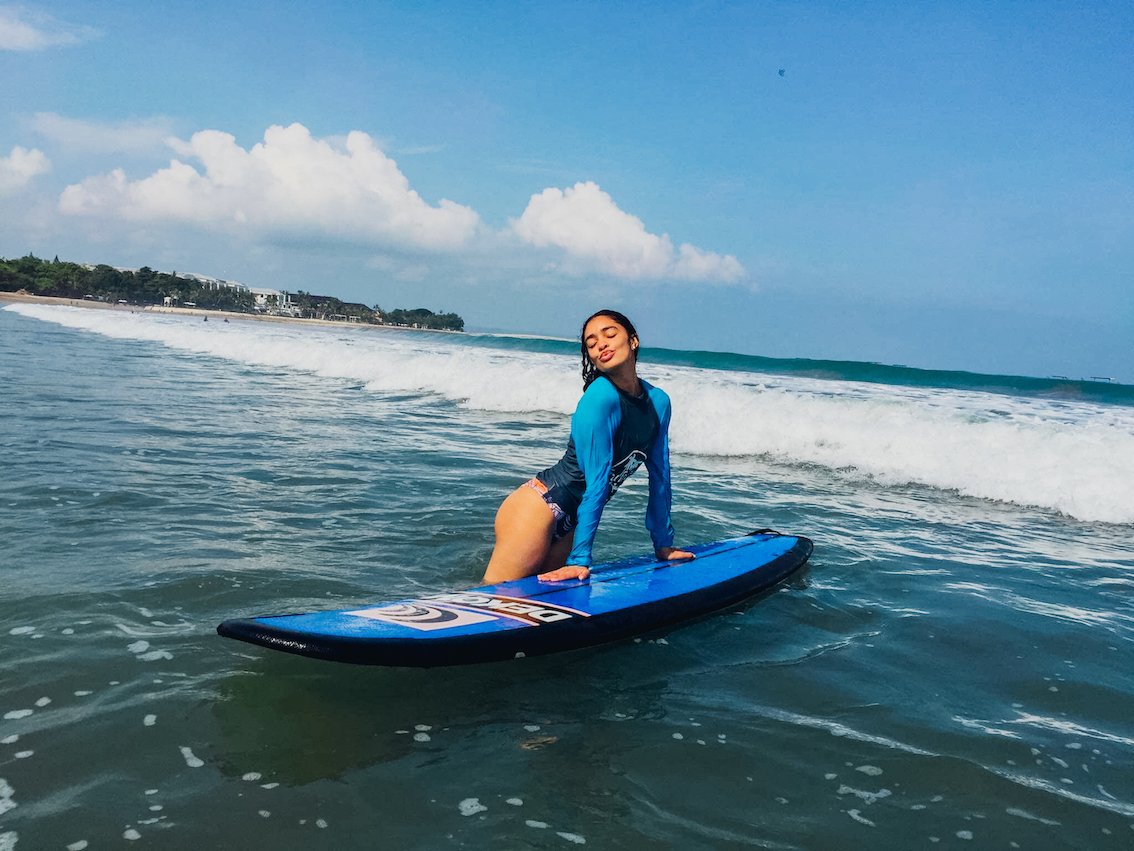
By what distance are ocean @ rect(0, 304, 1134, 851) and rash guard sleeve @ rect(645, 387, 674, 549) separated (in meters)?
0.78

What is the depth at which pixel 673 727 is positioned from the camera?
10.1 feet

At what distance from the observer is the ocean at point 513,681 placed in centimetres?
241

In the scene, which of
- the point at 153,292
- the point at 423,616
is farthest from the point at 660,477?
the point at 153,292

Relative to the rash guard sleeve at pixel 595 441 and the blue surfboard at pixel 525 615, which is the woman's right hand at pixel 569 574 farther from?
the rash guard sleeve at pixel 595 441

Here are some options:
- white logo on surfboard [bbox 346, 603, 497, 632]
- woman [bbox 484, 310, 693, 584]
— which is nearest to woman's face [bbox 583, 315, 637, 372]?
woman [bbox 484, 310, 693, 584]

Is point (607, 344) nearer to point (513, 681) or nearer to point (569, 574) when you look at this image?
point (569, 574)

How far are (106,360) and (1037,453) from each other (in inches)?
742

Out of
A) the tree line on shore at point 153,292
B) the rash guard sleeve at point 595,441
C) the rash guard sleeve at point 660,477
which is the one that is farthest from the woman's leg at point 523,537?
the tree line on shore at point 153,292

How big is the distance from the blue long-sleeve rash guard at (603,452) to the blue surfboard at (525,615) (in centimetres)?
37

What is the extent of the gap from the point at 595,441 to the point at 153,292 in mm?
119041

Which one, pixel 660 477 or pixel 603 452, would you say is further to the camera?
pixel 660 477

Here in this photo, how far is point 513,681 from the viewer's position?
134 inches

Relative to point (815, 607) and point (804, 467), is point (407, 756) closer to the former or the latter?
point (815, 607)

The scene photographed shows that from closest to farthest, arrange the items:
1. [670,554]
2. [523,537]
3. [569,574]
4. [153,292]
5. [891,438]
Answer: [569,574]
[523,537]
[670,554]
[891,438]
[153,292]
